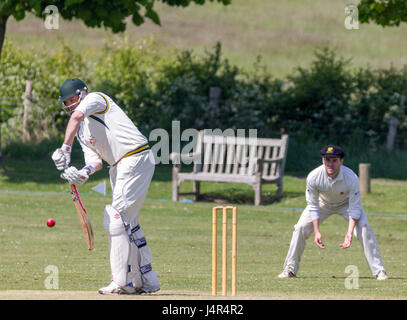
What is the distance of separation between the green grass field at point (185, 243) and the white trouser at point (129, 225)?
0.31 m

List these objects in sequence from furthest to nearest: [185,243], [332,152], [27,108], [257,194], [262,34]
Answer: [262,34] → [27,108] → [257,194] → [185,243] → [332,152]

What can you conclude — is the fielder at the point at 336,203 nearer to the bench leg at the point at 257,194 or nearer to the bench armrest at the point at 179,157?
the bench leg at the point at 257,194

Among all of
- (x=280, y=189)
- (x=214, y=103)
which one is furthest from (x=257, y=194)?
(x=214, y=103)

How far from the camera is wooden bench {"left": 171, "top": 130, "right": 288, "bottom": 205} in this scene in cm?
1739

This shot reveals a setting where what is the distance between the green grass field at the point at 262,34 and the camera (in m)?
45.6

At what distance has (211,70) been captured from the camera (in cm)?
2353

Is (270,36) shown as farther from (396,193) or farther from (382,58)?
(396,193)

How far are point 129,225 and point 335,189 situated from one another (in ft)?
9.00

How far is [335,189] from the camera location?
10133mm

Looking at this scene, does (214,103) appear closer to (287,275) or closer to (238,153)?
(238,153)

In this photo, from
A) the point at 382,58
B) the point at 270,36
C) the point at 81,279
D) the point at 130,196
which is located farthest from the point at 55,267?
the point at 270,36

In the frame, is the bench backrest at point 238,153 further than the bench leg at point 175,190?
Yes

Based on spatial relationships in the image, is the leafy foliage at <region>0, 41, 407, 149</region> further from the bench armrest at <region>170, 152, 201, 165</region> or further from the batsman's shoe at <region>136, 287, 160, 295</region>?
the batsman's shoe at <region>136, 287, 160, 295</region>

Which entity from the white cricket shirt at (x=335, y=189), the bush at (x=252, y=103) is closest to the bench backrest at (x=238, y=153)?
the bush at (x=252, y=103)
